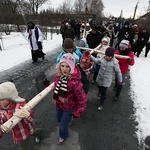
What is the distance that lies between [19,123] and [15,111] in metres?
0.25

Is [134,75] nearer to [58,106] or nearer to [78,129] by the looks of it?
[78,129]

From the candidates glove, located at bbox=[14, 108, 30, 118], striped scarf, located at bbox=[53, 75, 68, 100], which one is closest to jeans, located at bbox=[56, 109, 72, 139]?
striped scarf, located at bbox=[53, 75, 68, 100]

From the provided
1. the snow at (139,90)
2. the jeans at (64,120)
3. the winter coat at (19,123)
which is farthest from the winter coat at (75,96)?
the snow at (139,90)

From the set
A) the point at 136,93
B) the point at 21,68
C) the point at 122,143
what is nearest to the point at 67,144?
the point at 122,143

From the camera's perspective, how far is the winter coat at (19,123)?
77.5 inches

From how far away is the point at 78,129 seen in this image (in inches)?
128

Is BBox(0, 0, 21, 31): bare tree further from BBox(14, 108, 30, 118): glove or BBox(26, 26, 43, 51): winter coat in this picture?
BBox(14, 108, 30, 118): glove

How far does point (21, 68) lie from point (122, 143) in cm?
523

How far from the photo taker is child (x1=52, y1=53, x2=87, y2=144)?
2.32m

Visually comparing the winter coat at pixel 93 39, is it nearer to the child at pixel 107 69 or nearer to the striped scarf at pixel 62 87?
the child at pixel 107 69

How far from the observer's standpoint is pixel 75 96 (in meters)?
2.47

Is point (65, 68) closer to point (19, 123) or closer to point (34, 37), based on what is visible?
point (19, 123)

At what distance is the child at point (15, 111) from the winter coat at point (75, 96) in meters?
0.63

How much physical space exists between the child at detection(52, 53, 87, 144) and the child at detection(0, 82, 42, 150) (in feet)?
1.90
